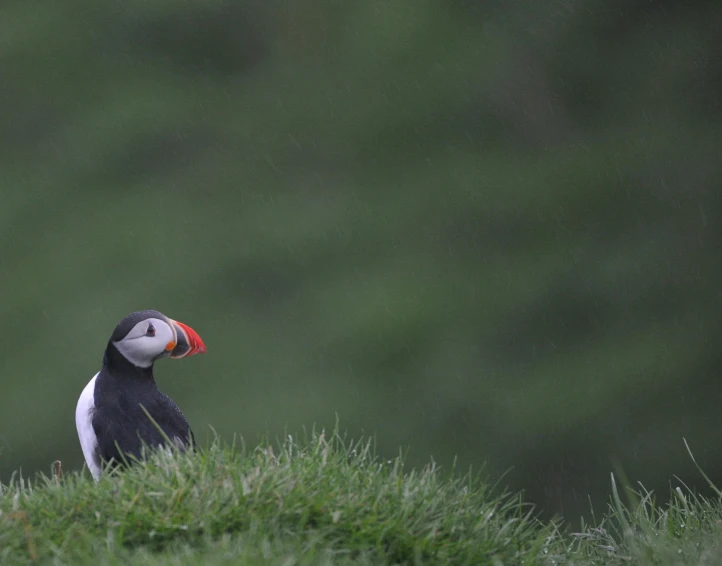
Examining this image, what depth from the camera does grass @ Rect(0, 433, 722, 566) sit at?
2662mm

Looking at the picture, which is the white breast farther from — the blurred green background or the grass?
the blurred green background

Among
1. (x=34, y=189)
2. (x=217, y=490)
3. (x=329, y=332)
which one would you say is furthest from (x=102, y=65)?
(x=217, y=490)

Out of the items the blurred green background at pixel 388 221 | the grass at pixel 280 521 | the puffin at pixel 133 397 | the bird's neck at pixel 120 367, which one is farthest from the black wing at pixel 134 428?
the blurred green background at pixel 388 221

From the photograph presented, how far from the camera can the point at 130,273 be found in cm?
1298

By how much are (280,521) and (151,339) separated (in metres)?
1.41

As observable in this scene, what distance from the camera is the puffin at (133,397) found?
12.9 ft

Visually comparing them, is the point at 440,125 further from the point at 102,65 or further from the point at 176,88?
the point at 102,65

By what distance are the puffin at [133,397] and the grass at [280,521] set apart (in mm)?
749

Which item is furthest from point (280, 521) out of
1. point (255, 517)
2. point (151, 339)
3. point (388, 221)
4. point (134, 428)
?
point (388, 221)

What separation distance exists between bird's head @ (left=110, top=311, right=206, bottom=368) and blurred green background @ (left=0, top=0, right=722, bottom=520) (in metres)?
6.67

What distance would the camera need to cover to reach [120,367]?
161 inches

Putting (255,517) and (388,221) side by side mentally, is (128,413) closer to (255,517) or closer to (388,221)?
(255,517)

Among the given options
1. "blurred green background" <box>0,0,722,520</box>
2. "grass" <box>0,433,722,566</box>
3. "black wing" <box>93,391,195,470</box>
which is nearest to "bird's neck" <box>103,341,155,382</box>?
"black wing" <box>93,391,195,470</box>

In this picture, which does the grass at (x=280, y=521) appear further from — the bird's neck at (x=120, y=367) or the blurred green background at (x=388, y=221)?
the blurred green background at (x=388, y=221)
